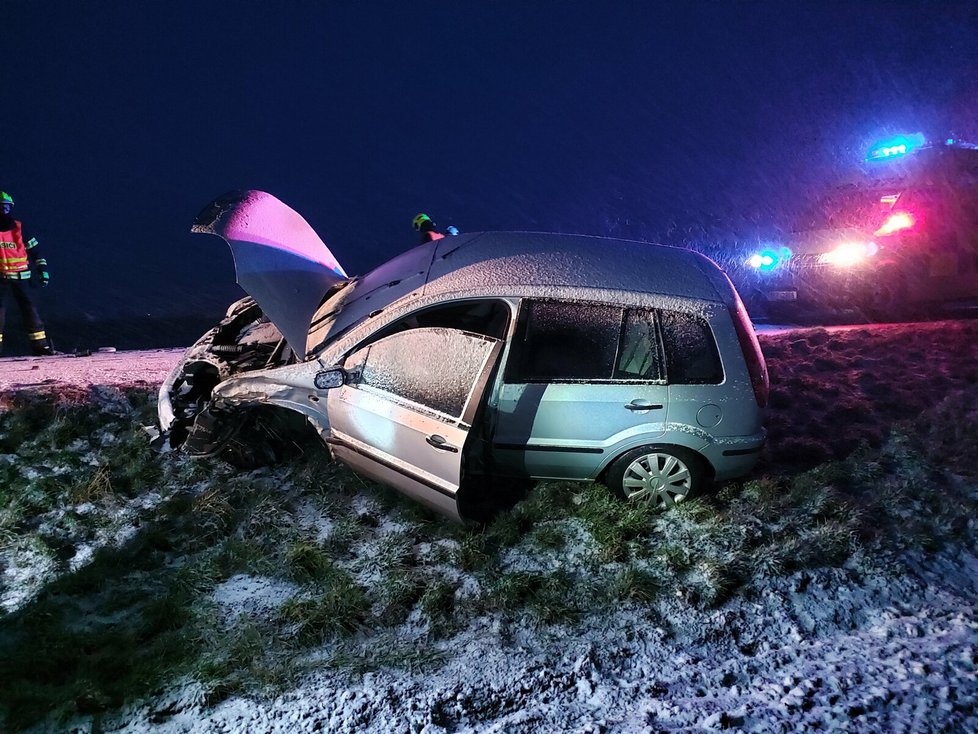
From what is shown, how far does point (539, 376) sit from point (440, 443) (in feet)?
2.52

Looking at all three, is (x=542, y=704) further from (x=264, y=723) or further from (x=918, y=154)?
(x=918, y=154)

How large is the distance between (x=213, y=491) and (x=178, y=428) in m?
0.60

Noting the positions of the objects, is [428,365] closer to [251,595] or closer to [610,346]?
[610,346]

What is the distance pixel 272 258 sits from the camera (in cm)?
427

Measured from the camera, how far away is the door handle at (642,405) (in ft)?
12.2

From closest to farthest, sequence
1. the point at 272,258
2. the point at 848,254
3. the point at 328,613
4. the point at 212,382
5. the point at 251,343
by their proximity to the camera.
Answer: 1. the point at 328,613
2. the point at 272,258
3. the point at 212,382
4. the point at 251,343
5. the point at 848,254

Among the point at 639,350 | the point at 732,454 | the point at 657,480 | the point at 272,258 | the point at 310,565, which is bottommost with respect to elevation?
the point at 310,565

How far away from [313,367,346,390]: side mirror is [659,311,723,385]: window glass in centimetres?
203

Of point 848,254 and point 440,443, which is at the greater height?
point 848,254

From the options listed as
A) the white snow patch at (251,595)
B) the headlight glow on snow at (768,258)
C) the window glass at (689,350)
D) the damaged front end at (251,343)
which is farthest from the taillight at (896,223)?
the white snow patch at (251,595)

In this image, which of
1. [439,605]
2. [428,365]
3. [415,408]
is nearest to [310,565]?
[439,605]

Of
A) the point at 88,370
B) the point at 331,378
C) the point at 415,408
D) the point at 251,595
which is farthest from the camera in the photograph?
the point at 88,370

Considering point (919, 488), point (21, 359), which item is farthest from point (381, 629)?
point (21, 359)

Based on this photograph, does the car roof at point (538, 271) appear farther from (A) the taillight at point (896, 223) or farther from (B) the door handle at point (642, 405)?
(A) the taillight at point (896, 223)
